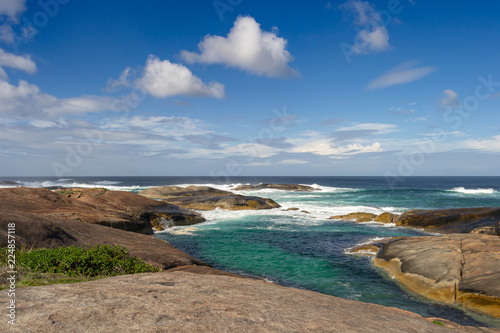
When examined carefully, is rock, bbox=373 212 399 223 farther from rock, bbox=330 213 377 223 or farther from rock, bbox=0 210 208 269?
rock, bbox=0 210 208 269

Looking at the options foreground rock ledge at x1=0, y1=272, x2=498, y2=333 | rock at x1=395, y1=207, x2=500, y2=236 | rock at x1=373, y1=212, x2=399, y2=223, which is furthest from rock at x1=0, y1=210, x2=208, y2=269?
rock at x1=373, y1=212, x2=399, y2=223

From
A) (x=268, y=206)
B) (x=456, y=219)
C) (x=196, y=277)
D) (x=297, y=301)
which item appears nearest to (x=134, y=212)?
(x=268, y=206)

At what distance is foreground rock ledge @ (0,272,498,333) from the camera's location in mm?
4199

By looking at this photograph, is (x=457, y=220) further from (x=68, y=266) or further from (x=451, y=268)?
(x=68, y=266)

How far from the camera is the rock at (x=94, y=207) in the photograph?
783 inches

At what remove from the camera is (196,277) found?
773cm

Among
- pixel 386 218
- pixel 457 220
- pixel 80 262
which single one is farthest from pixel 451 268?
pixel 386 218

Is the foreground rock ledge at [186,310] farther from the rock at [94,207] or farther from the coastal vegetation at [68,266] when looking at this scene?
the rock at [94,207]

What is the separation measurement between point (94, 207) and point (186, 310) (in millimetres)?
24679

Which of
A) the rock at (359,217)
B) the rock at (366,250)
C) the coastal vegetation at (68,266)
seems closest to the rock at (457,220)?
the rock at (359,217)

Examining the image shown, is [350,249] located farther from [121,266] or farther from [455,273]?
[121,266]

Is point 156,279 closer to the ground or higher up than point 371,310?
higher up

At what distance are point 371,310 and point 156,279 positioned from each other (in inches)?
210

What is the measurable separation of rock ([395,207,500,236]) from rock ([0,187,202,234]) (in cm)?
2293
